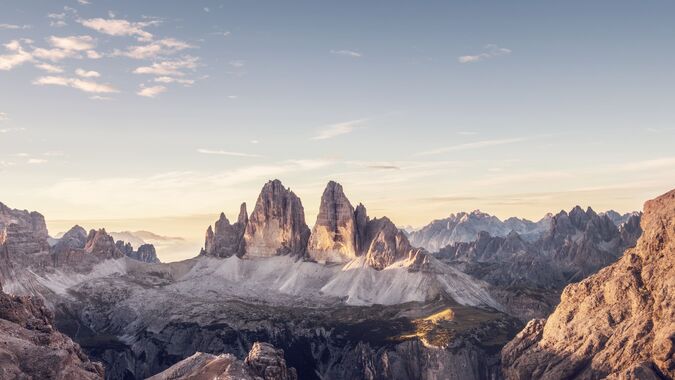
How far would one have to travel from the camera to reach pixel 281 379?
174 m

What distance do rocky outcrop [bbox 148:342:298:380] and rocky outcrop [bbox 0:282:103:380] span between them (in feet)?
70.5

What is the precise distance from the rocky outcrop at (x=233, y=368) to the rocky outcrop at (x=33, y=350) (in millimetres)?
21480

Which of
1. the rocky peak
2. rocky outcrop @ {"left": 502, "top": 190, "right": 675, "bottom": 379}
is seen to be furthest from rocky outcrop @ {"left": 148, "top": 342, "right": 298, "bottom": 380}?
rocky outcrop @ {"left": 502, "top": 190, "right": 675, "bottom": 379}

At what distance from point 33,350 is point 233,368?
155 feet

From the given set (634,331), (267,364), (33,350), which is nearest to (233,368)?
(267,364)

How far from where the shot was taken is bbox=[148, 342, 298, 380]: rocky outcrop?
164 metres

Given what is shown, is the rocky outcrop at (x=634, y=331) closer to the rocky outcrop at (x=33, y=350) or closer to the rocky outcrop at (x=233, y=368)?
the rocky outcrop at (x=233, y=368)

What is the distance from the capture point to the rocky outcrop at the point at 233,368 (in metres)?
164

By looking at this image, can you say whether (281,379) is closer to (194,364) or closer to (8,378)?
(194,364)

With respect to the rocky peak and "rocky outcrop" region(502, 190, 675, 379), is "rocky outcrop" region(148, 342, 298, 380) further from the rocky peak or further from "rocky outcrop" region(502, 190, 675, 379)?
"rocky outcrop" region(502, 190, 675, 379)

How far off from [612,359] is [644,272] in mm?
31771

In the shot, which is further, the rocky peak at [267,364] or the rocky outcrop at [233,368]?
the rocky peak at [267,364]

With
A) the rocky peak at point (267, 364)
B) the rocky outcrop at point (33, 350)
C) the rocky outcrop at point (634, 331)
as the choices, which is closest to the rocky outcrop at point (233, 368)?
the rocky peak at point (267, 364)

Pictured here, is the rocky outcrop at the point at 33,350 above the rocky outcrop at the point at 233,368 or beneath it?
above
